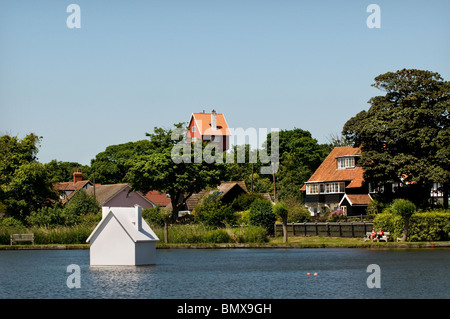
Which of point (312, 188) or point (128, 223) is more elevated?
point (312, 188)

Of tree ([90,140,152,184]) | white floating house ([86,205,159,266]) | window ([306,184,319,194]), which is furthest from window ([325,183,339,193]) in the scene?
white floating house ([86,205,159,266])

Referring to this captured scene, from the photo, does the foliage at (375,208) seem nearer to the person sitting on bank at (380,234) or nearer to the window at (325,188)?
the person sitting on bank at (380,234)

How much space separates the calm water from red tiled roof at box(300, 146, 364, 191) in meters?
48.4

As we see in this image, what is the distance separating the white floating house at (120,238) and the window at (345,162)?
229 feet

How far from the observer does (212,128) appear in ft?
536

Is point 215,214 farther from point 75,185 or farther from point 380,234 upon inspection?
point 75,185

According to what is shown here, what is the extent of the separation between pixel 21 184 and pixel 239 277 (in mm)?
50605

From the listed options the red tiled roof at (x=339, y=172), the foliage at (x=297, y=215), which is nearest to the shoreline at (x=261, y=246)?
the foliage at (x=297, y=215)

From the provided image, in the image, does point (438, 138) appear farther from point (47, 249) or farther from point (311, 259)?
point (47, 249)

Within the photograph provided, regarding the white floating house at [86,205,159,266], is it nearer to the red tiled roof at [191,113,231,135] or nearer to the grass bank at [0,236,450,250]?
the grass bank at [0,236,450,250]

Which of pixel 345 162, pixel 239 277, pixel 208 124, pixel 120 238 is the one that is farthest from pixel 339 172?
pixel 120 238

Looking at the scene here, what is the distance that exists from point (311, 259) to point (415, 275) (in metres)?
12.7

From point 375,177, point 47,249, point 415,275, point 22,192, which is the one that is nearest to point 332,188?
point 375,177

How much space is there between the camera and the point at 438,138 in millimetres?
70875
